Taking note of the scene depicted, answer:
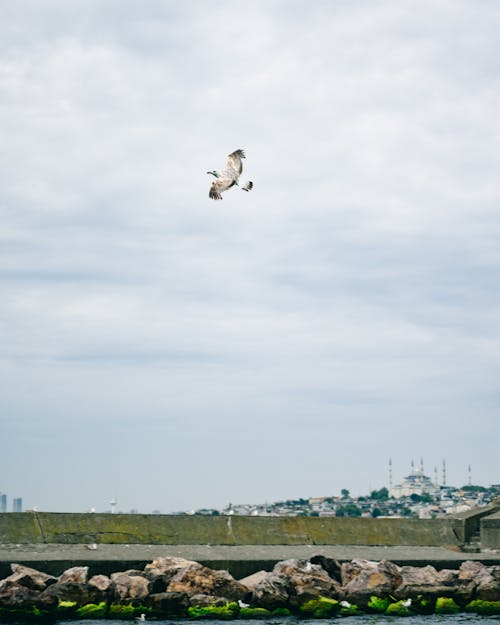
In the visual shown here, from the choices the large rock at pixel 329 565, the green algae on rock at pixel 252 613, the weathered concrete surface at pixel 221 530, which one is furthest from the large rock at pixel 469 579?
the green algae on rock at pixel 252 613

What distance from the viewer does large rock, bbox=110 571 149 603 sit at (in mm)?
24312

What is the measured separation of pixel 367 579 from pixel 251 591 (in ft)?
9.66

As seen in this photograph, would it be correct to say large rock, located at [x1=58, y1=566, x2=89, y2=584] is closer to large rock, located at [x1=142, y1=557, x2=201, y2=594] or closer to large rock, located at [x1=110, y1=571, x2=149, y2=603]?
large rock, located at [x1=110, y1=571, x2=149, y2=603]

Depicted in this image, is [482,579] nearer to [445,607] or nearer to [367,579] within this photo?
[445,607]

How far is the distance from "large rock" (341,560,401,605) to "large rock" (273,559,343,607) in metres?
0.35

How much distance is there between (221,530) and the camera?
29.9 meters

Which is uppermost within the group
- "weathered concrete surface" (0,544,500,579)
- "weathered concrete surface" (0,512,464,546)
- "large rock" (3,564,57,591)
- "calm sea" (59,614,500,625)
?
"weathered concrete surface" (0,512,464,546)

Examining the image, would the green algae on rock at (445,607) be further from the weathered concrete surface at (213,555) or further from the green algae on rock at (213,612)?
the green algae on rock at (213,612)

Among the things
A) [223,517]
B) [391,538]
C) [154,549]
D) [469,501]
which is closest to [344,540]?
[391,538]

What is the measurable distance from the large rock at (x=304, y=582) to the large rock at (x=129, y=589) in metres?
3.29

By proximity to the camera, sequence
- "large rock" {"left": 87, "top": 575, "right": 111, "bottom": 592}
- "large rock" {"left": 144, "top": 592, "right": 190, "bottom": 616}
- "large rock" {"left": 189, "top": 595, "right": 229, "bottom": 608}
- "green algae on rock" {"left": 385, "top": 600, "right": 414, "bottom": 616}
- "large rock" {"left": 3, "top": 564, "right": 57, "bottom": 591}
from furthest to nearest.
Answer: "green algae on rock" {"left": 385, "top": 600, "right": 414, "bottom": 616}
"large rock" {"left": 189, "top": 595, "right": 229, "bottom": 608}
"large rock" {"left": 144, "top": 592, "right": 190, "bottom": 616}
"large rock" {"left": 87, "top": 575, "right": 111, "bottom": 592}
"large rock" {"left": 3, "top": 564, "right": 57, "bottom": 591}

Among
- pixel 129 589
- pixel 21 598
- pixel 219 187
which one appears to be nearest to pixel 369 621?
pixel 129 589

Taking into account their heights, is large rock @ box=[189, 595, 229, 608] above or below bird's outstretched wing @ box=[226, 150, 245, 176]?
below

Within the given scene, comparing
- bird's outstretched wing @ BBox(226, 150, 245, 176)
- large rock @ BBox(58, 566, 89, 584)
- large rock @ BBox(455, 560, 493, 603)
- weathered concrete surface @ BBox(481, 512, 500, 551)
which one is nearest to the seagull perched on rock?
bird's outstretched wing @ BBox(226, 150, 245, 176)
